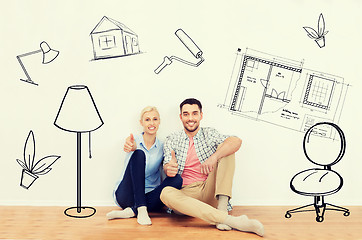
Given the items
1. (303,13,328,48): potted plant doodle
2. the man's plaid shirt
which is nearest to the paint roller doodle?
the man's plaid shirt

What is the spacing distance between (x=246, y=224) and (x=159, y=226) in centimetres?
53

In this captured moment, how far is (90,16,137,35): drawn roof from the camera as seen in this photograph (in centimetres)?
251

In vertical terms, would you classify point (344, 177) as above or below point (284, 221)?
above

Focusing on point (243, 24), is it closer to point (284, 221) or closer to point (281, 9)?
point (281, 9)

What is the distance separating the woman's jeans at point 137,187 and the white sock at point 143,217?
3cm

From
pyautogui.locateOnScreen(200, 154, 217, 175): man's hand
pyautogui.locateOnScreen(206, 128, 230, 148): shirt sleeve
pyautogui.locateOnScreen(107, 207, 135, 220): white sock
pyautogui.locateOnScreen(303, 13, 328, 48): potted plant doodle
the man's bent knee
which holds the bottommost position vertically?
pyautogui.locateOnScreen(107, 207, 135, 220): white sock

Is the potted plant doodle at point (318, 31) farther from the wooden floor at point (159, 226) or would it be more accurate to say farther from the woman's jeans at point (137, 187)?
the woman's jeans at point (137, 187)

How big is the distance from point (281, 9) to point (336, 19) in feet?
1.40

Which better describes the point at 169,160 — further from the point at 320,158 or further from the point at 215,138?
the point at 320,158

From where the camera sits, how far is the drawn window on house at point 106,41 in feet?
8.26

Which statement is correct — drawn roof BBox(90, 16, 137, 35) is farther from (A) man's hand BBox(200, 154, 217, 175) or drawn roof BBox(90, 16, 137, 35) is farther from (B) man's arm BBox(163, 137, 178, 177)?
(A) man's hand BBox(200, 154, 217, 175)

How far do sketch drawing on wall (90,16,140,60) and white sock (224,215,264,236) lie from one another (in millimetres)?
1355

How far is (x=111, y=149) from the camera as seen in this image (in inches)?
101

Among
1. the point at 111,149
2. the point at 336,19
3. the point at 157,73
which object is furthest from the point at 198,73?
the point at 336,19
